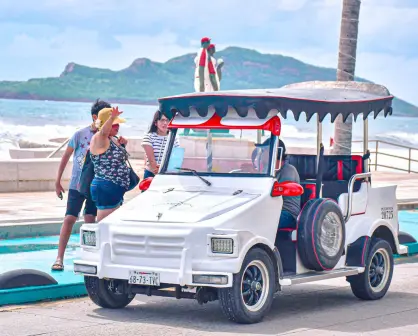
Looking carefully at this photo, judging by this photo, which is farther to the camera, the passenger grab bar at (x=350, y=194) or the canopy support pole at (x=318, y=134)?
the canopy support pole at (x=318, y=134)

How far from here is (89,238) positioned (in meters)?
9.62

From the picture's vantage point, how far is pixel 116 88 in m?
187

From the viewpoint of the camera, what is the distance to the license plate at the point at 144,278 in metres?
9.07

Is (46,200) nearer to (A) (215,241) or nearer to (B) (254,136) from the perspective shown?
(B) (254,136)

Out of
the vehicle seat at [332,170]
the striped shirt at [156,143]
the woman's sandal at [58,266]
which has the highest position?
the striped shirt at [156,143]

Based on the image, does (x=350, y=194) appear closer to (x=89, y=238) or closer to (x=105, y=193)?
(x=105, y=193)

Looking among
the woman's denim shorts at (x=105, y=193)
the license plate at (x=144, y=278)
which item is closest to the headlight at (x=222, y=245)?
the license plate at (x=144, y=278)

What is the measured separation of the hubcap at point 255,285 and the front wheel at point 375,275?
161 centimetres

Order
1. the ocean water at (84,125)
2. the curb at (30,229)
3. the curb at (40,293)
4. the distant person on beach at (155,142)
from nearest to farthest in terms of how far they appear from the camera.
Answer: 1. the curb at (40,293)
2. the distant person on beach at (155,142)
3. the curb at (30,229)
4. the ocean water at (84,125)

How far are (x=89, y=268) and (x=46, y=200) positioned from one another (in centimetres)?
999

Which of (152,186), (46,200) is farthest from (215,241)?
(46,200)

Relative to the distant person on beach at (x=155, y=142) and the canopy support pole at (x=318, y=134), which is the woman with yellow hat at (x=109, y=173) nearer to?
the distant person on beach at (x=155, y=142)

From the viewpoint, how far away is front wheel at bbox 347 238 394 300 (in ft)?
35.1

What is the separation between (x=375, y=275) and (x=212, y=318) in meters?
2.10
